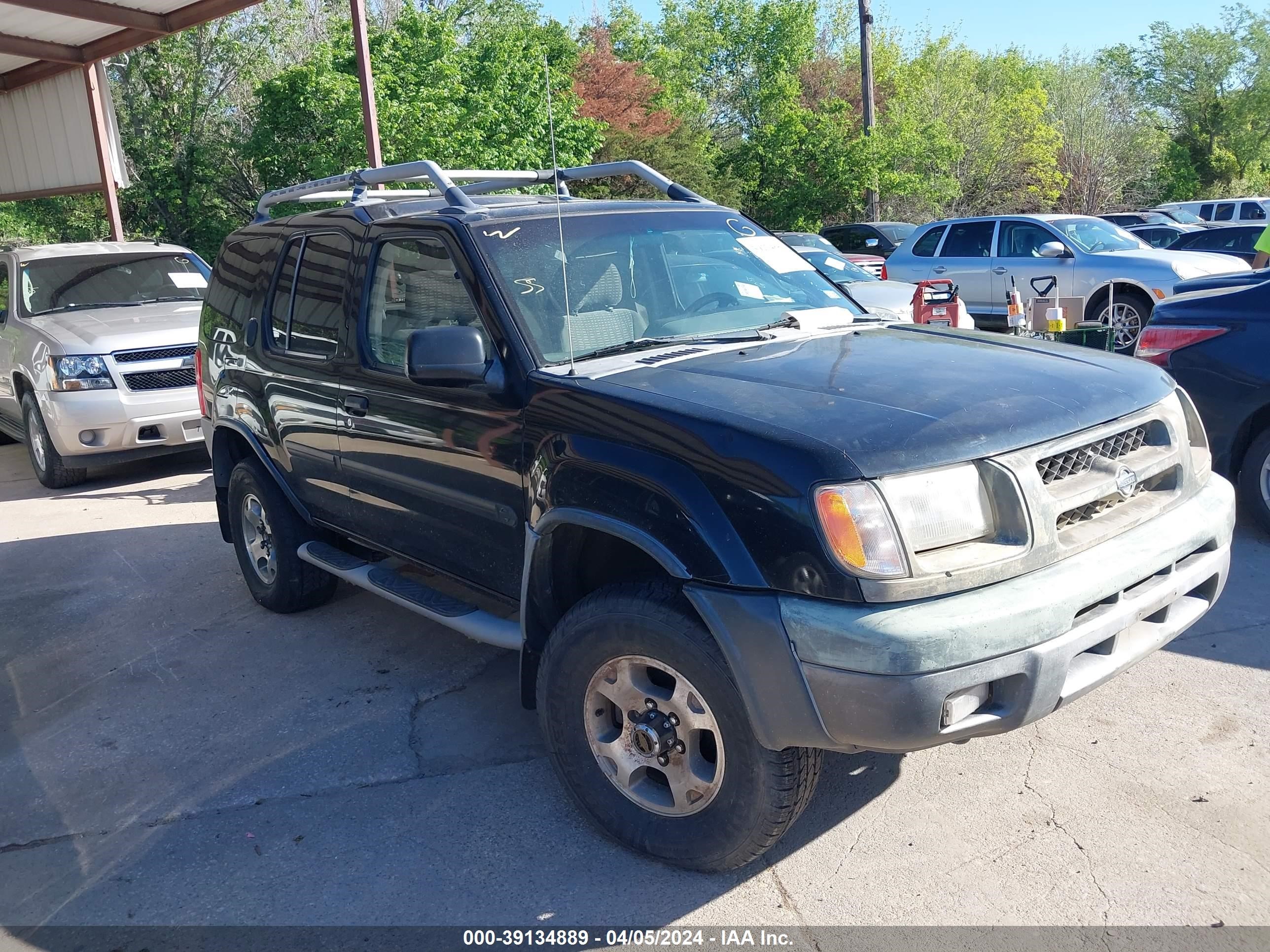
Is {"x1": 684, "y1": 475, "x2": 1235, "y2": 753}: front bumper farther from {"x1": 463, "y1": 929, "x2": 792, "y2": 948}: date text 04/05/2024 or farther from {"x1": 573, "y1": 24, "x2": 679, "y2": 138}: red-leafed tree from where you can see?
{"x1": 573, "y1": 24, "x2": 679, "y2": 138}: red-leafed tree

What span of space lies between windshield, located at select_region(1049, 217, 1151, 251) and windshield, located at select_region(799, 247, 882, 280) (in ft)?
9.13

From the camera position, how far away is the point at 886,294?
10.1m

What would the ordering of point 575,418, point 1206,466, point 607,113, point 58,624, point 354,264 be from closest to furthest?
point 575,418 < point 1206,466 < point 354,264 < point 58,624 < point 607,113

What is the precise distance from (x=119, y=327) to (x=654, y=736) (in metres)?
7.67

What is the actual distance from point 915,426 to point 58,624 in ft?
16.1

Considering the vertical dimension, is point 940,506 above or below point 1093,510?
above

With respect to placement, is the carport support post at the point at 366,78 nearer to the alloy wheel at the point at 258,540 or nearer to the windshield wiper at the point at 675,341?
the alloy wheel at the point at 258,540

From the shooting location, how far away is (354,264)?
14.4 feet

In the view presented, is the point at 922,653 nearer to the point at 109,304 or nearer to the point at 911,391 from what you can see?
the point at 911,391

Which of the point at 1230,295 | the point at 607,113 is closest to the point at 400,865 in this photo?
the point at 1230,295

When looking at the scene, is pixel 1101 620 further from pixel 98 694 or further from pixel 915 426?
pixel 98 694

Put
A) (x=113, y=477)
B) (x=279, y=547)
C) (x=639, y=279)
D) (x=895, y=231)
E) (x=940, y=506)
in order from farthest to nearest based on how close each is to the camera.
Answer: (x=895, y=231) → (x=113, y=477) → (x=279, y=547) → (x=639, y=279) → (x=940, y=506)

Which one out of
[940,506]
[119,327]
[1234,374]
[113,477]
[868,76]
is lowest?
[113,477]

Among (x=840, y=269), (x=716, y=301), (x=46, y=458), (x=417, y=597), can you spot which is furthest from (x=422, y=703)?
(x=840, y=269)
